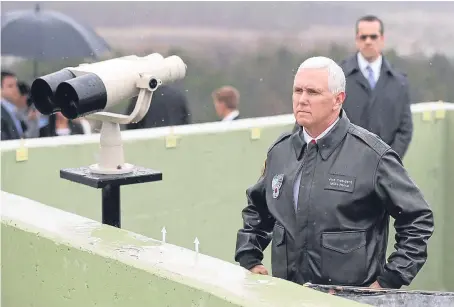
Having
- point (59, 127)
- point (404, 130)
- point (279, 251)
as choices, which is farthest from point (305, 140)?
point (59, 127)

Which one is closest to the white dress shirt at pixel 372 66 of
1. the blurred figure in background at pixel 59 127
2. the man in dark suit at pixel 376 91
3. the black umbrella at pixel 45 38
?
the man in dark suit at pixel 376 91

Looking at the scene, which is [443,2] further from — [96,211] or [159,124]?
[96,211]

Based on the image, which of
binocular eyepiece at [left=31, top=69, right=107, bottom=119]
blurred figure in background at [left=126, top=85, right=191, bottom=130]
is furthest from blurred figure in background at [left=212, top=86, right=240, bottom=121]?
binocular eyepiece at [left=31, top=69, right=107, bottom=119]

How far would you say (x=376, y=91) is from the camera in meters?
6.47

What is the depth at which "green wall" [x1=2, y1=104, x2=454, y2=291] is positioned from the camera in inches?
216

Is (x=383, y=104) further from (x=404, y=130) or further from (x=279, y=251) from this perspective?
(x=279, y=251)

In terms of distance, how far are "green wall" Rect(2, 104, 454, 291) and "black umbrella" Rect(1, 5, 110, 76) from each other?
4.43 m

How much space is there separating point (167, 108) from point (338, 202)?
4.43 m

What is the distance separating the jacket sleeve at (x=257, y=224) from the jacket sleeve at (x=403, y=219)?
0.51 m

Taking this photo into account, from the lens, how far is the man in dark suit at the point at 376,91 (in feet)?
21.1

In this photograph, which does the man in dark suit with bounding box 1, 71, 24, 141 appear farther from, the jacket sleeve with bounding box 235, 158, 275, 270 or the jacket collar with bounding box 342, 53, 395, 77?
the jacket sleeve with bounding box 235, 158, 275, 270

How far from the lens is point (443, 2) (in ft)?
52.0

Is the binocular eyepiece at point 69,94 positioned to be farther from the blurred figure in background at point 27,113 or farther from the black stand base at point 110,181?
the blurred figure in background at point 27,113

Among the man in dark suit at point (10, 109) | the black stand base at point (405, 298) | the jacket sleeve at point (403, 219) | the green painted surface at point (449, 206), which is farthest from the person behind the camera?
the man in dark suit at point (10, 109)
